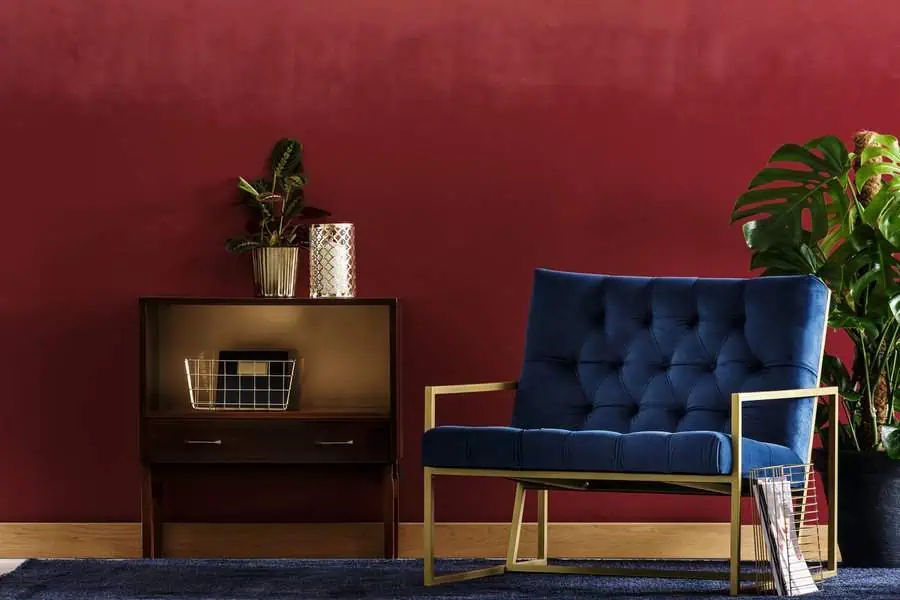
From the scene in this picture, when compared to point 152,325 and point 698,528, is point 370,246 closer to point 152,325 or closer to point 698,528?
point 152,325

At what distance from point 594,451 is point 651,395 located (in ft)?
1.90

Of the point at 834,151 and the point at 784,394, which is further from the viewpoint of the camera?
the point at 834,151

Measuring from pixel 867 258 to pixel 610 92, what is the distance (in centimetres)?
109

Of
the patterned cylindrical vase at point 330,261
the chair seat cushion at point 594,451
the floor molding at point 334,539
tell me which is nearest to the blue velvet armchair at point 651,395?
the chair seat cushion at point 594,451

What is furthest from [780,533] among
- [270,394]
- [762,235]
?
[270,394]

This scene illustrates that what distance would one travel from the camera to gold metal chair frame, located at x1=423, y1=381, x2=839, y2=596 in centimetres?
320

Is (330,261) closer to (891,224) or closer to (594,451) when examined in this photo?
(594,451)

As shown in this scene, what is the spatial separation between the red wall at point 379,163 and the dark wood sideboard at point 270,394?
0.13 m

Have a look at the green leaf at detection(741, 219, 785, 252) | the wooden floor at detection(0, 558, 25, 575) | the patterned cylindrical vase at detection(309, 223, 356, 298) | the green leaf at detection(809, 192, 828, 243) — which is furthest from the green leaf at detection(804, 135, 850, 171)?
the wooden floor at detection(0, 558, 25, 575)

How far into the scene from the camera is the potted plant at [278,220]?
424 cm

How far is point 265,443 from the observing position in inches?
161

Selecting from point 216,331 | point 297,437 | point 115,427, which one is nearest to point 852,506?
point 297,437

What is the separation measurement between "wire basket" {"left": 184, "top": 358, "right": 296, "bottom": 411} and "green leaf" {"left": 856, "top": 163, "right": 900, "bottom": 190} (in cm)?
193

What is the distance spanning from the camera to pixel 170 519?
14.5 feet
